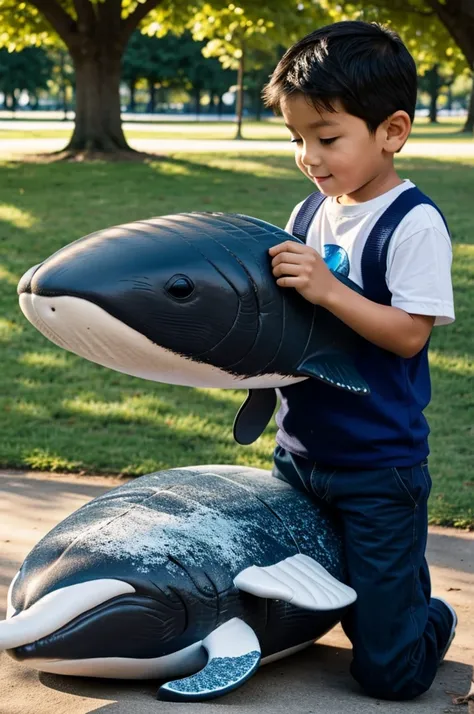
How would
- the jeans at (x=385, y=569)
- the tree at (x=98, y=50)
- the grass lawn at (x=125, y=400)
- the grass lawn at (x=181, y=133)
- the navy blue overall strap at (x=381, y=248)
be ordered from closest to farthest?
the navy blue overall strap at (x=381, y=248) → the jeans at (x=385, y=569) → the grass lawn at (x=125, y=400) → the tree at (x=98, y=50) → the grass lawn at (x=181, y=133)

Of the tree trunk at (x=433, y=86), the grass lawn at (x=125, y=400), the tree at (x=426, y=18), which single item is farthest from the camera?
the tree trunk at (x=433, y=86)

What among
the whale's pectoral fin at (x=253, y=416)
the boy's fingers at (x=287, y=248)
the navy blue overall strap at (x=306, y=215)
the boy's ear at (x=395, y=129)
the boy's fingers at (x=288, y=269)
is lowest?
the whale's pectoral fin at (x=253, y=416)

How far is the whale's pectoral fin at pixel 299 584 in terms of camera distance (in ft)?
8.95

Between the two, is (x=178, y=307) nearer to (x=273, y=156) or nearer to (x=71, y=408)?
(x=71, y=408)

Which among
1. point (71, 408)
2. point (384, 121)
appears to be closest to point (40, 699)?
point (384, 121)

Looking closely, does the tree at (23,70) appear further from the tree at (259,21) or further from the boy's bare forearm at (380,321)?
the boy's bare forearm at (380,321)

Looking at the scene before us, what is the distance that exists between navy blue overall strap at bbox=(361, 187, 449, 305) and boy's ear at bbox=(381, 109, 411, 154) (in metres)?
0.14

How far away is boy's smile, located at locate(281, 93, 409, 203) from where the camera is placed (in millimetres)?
2715

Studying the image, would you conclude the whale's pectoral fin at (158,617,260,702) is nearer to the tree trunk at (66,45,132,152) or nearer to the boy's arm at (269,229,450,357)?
the boy's arm at (269,229,450,357)

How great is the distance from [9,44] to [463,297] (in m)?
14.2

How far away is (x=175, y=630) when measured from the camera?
107 inches

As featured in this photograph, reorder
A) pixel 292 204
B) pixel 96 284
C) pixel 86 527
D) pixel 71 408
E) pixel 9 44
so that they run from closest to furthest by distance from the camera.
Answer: pixel 96 284
pixel 86 527
pixel 71 408
pixel 292 204
pixel 9 44

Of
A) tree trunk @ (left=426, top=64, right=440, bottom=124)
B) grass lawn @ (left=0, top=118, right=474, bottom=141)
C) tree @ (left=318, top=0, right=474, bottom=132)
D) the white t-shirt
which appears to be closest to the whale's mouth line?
the white t-shirt

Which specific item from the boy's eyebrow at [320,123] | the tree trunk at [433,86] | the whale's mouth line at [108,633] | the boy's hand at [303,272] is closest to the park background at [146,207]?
the whale's mouth line at [108,633]
